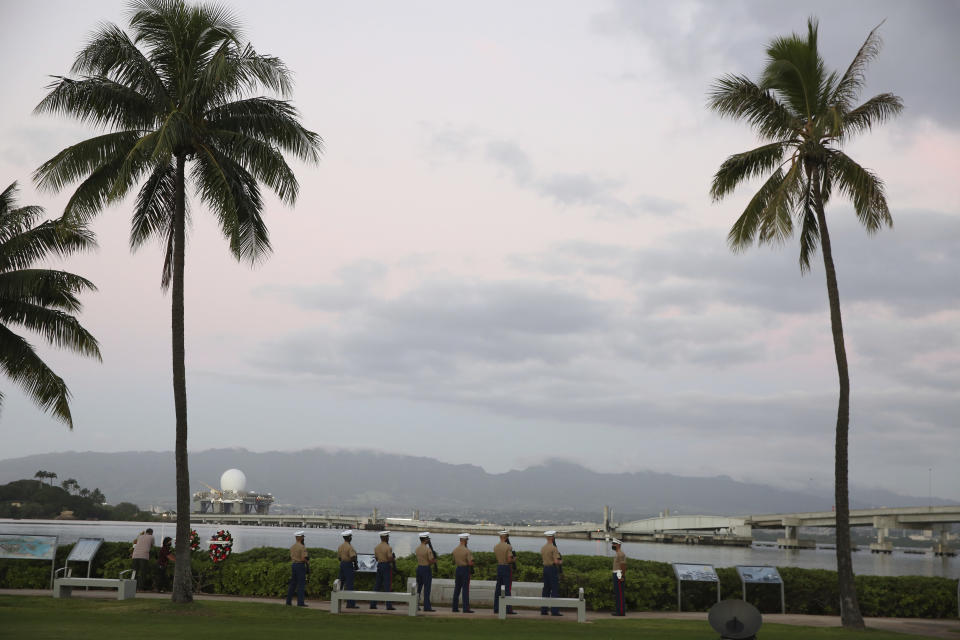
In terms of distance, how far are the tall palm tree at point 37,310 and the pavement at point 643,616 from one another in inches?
242

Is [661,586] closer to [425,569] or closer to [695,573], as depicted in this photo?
[695,573]

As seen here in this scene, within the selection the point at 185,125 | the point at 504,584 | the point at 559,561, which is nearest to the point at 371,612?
the point at 504,584

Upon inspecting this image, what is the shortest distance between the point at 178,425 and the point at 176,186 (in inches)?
241

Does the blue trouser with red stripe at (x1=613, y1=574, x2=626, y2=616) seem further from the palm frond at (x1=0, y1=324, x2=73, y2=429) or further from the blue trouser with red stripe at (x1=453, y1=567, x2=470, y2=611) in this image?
the palm frond at (x1=0, y1=324, x2=73, y2=429)

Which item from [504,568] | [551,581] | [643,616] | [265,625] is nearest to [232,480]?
[504,568]

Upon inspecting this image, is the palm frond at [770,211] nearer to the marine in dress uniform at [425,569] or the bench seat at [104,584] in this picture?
the marine in dress uniform at [425,569]

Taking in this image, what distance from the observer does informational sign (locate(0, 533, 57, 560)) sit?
25.0 meters

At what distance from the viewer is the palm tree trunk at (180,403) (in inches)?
837

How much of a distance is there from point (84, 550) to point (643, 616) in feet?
50.9

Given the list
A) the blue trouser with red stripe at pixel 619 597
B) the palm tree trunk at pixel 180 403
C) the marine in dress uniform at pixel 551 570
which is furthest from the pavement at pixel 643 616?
the palm tree trunk at pixel 180 403

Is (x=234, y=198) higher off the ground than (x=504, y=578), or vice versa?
(x=234, y=198)

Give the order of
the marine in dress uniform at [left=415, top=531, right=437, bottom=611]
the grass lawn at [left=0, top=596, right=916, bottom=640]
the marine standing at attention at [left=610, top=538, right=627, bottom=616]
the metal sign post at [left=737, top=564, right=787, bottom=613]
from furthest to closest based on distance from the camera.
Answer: the metal sign post at [left=737, top=564, right=787, bottom=613] < the marine standing at attention at [left=610, top=538, right=627, bottom=616] < the marine in dress uniform at [left=415, top=531, right=437, bottom=611] < the grass lawn at [left=0, top=596, right=916, bottom=640]

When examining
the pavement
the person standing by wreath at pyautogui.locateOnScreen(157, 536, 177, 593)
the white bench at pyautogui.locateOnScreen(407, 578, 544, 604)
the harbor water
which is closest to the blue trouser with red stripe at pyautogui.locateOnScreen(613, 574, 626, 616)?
the pavement

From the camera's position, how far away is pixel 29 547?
82.6 feet
